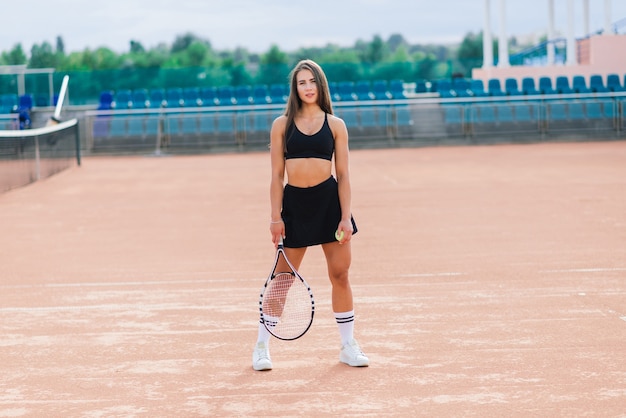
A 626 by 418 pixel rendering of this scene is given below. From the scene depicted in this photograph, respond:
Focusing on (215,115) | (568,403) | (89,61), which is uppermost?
(89,61)

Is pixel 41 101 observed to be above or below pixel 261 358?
above

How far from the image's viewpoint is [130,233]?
13.4m

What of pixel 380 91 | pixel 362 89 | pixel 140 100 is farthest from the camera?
pixel 362 89

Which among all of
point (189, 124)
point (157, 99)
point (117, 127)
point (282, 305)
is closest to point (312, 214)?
point (282, 305)

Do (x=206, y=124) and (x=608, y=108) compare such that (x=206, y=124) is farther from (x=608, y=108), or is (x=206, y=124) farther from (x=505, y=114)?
(x=608, y=108)

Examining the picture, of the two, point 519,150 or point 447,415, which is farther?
point 519,150

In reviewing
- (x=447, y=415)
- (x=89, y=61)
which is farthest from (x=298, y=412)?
(x=89, y=61)

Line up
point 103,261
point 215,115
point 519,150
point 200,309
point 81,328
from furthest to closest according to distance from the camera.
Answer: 1. point 215,115
2. point 519,150
3. point 103,261
4. point 200,309
5. point 81,328

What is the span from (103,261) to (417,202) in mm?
6193

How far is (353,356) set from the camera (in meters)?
6.43

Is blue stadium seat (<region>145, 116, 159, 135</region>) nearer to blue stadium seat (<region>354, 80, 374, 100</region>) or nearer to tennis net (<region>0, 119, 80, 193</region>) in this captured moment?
tennis net (<region>0, 119, 80, 193</region>)

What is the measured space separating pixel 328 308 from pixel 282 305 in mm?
1996

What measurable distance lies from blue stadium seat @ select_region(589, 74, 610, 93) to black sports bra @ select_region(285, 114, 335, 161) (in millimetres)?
28357

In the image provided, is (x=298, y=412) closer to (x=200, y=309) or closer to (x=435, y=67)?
(x=200, y=309)
